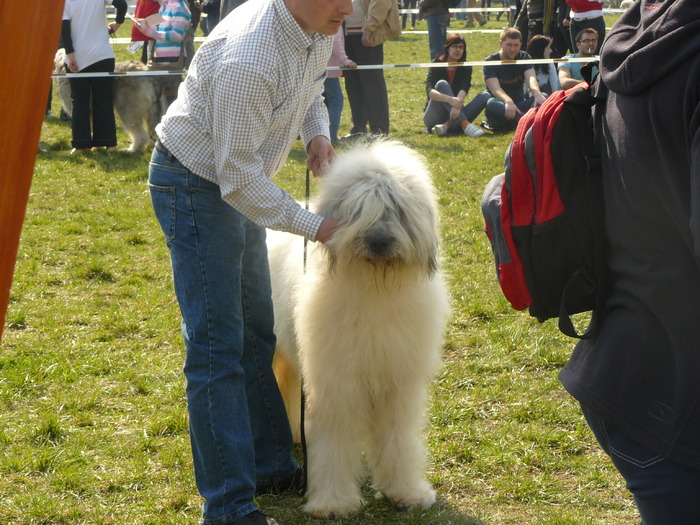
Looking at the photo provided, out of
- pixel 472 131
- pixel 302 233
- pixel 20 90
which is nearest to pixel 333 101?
pixel 472 131

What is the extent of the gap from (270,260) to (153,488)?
1.07 metres

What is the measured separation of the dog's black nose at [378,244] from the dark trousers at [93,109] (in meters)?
7.47

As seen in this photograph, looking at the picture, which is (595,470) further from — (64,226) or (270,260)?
(64,226)

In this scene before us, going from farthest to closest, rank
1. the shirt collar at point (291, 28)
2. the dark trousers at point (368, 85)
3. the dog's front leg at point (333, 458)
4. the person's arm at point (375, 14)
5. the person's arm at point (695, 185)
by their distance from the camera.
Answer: the dark trousers at point (368, 85), the person's arm at point (375, 14), the dog's front leg at point (333, 458), the shirt collar at point (291, 28), the person's arm at point (695, 185)

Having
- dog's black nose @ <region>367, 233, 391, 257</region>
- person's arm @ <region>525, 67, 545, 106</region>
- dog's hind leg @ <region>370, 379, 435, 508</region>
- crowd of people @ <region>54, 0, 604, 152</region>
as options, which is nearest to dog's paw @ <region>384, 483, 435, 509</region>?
dog's hind leg @ <region>370, 379, 435, 508</region>

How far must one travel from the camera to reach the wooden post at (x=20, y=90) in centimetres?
111

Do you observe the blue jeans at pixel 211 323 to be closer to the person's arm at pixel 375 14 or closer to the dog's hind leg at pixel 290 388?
the dog's hind leg at pixel 290 388

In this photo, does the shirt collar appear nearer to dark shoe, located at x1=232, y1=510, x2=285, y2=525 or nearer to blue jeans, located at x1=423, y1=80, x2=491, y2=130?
dark shoe, located at x1=232, y1=510, x2=285, y2=525

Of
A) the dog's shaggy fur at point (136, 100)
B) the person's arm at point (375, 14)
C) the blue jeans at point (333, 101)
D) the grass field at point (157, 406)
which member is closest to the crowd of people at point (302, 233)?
the grass field at point (157, 406)

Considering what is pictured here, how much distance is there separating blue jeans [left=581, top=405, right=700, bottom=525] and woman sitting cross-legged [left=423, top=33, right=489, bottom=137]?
31.1ft

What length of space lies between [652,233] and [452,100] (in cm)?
968

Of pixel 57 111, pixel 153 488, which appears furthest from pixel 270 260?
pixel 57 111

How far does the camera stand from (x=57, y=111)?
13.1 meters

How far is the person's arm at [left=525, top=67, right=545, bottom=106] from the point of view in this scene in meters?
10.7
